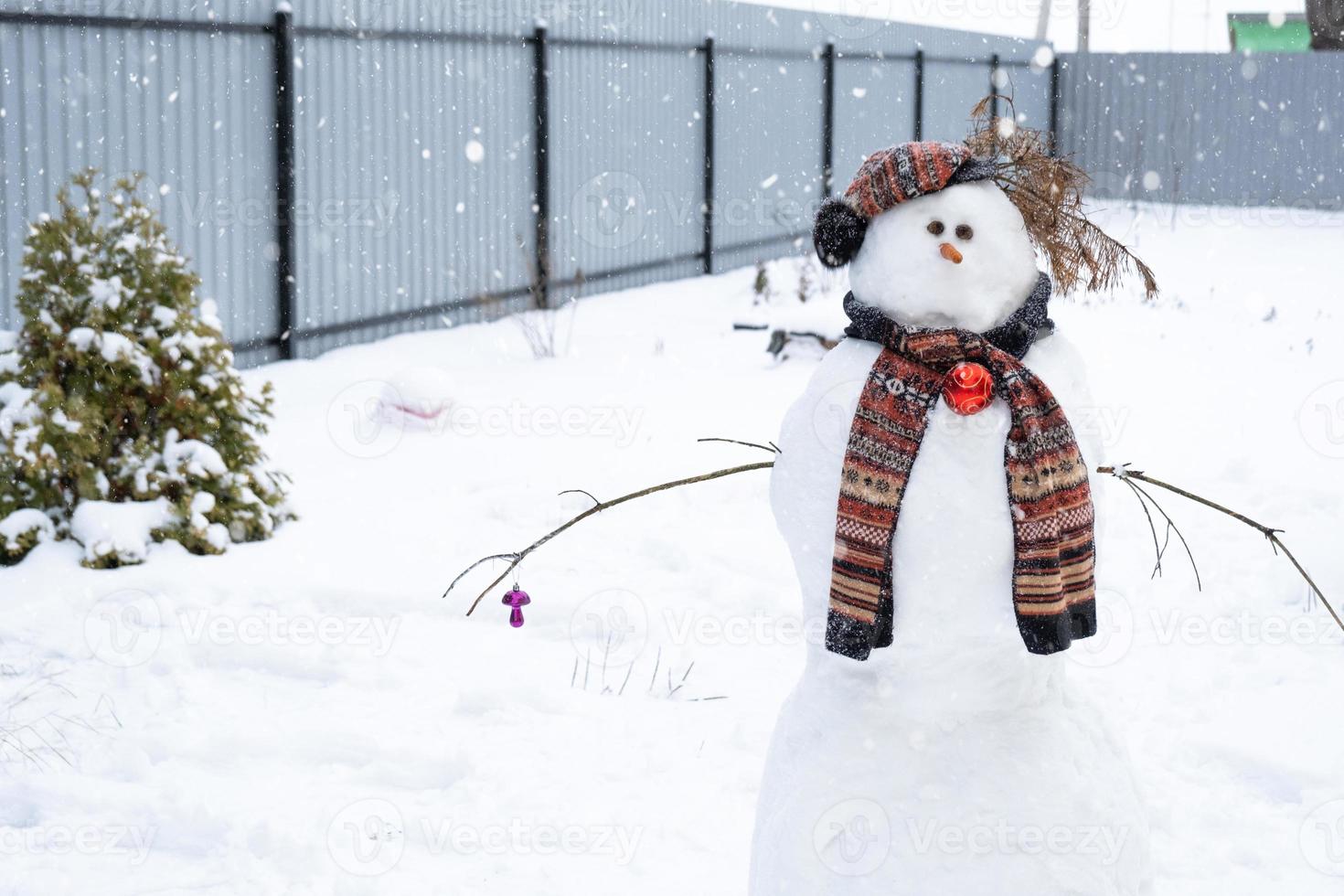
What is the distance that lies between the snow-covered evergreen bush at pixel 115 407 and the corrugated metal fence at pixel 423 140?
1855mm

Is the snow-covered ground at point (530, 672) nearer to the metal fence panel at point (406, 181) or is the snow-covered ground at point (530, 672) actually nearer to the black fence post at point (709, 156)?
the metal fence panel at point (406, 181)

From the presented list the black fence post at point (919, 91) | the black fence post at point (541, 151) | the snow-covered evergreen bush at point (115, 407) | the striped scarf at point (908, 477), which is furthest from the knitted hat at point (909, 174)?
the black fence post at point (919, 91)

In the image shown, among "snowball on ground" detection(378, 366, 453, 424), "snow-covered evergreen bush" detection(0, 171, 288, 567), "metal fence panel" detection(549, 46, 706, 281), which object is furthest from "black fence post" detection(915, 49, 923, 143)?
"snow-covered evergreen bush" detection(0, 171, 288, 567)

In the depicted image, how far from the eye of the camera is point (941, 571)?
2.45 m

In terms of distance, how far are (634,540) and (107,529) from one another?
1.95 meters

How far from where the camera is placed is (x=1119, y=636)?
4.77 m

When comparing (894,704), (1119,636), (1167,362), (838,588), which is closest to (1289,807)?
(1119,636)

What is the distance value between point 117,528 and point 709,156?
9279mm

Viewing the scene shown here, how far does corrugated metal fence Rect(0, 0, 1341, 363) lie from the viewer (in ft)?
24.1

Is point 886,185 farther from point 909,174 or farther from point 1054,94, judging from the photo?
point 1054,94

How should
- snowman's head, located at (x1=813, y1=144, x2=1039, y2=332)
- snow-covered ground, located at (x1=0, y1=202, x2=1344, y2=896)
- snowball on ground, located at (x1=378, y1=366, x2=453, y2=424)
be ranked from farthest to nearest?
snowball on ground, located at (x1=378, y1=366, x2=453, y2=424) → snow-covered ground, located at (x1=0, y1=202, x2=1344, y2=896) → snowman's head, located at (x1=813, y1=144, x2=1039, y2=332)

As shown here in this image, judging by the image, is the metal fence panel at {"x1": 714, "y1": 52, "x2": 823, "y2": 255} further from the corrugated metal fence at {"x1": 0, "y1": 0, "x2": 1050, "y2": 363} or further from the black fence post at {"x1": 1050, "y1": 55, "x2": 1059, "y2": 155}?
the black fence post at {"x1": 1050, "y1": 55, "x2": 1059, "y2": 155}

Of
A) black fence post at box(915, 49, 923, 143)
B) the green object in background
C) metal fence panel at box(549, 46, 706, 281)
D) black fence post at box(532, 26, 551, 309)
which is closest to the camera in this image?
black fence post at box(532, 26, 551, 309)

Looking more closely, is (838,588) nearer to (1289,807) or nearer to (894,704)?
(894,704)
